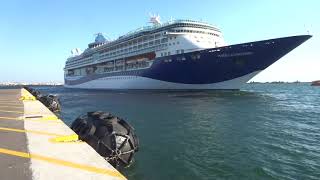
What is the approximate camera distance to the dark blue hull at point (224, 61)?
4906 centimetres

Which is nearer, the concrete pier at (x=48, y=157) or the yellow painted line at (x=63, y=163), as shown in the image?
the concrete pier at (x=48, y=157)

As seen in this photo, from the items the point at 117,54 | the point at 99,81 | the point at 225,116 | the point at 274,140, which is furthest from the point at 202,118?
the point at 99,81

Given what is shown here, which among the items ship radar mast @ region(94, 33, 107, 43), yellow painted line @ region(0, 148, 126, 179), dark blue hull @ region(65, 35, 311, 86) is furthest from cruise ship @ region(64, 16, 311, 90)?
yellow painted line @ region(0, 148, 126, 179)

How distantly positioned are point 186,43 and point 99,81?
37245mm

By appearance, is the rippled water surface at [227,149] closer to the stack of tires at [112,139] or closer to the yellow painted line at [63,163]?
the stack of tires at [112,139]

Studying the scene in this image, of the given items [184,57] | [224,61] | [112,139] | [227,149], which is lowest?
[227,149]

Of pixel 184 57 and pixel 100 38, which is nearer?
pixel 184 57

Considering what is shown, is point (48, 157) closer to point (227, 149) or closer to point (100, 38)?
point (227, 149)

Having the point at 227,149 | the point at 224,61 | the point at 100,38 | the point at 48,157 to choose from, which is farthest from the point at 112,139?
the point at 100,38

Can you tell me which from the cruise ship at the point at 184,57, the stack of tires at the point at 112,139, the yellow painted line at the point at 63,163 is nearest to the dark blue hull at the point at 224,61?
the cruise ship at the point at 184,57

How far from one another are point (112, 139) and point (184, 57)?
153ft

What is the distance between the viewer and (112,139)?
32.6 ft

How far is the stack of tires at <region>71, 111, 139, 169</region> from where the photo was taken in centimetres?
991

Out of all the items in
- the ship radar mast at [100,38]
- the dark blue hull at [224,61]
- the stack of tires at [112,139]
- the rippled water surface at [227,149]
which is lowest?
the rippled water surface at [227,149]
